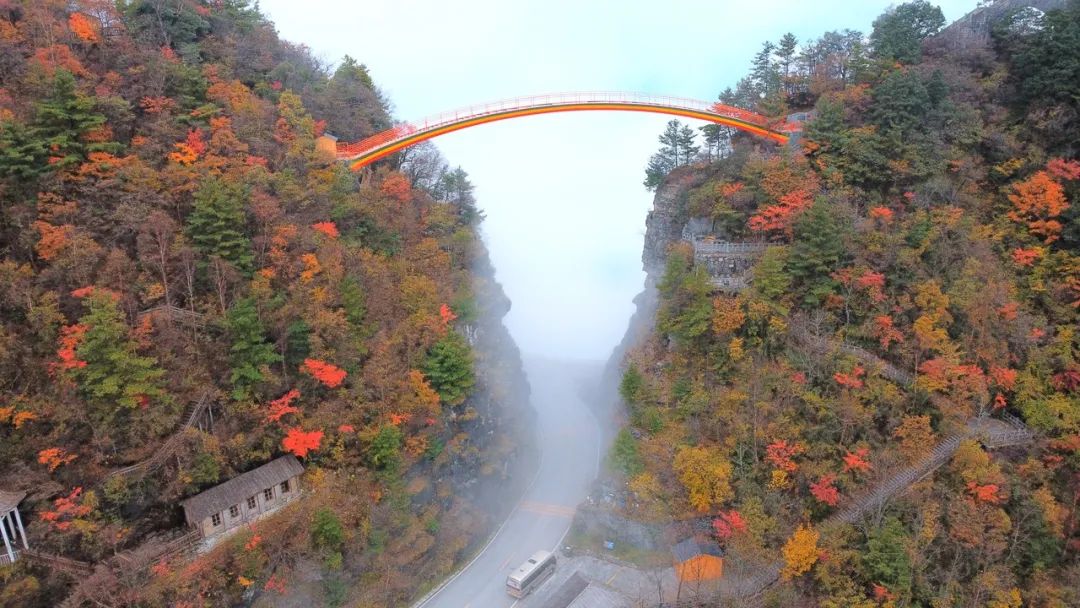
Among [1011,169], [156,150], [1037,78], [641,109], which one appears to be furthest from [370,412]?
[1037,78]

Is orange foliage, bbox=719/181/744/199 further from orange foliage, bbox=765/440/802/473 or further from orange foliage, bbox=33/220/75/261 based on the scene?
orange foliage, bbox=33/220/75/261

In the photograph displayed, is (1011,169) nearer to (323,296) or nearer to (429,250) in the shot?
(429,250)

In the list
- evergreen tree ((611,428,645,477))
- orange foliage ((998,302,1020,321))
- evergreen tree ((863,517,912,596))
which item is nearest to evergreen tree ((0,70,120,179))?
evergreen tree ((611,428,645,477))

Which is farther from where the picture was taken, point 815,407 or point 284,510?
point 815,407

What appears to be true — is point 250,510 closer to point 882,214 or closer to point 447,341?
point 447,341

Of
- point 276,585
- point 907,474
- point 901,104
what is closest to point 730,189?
point 901,104
